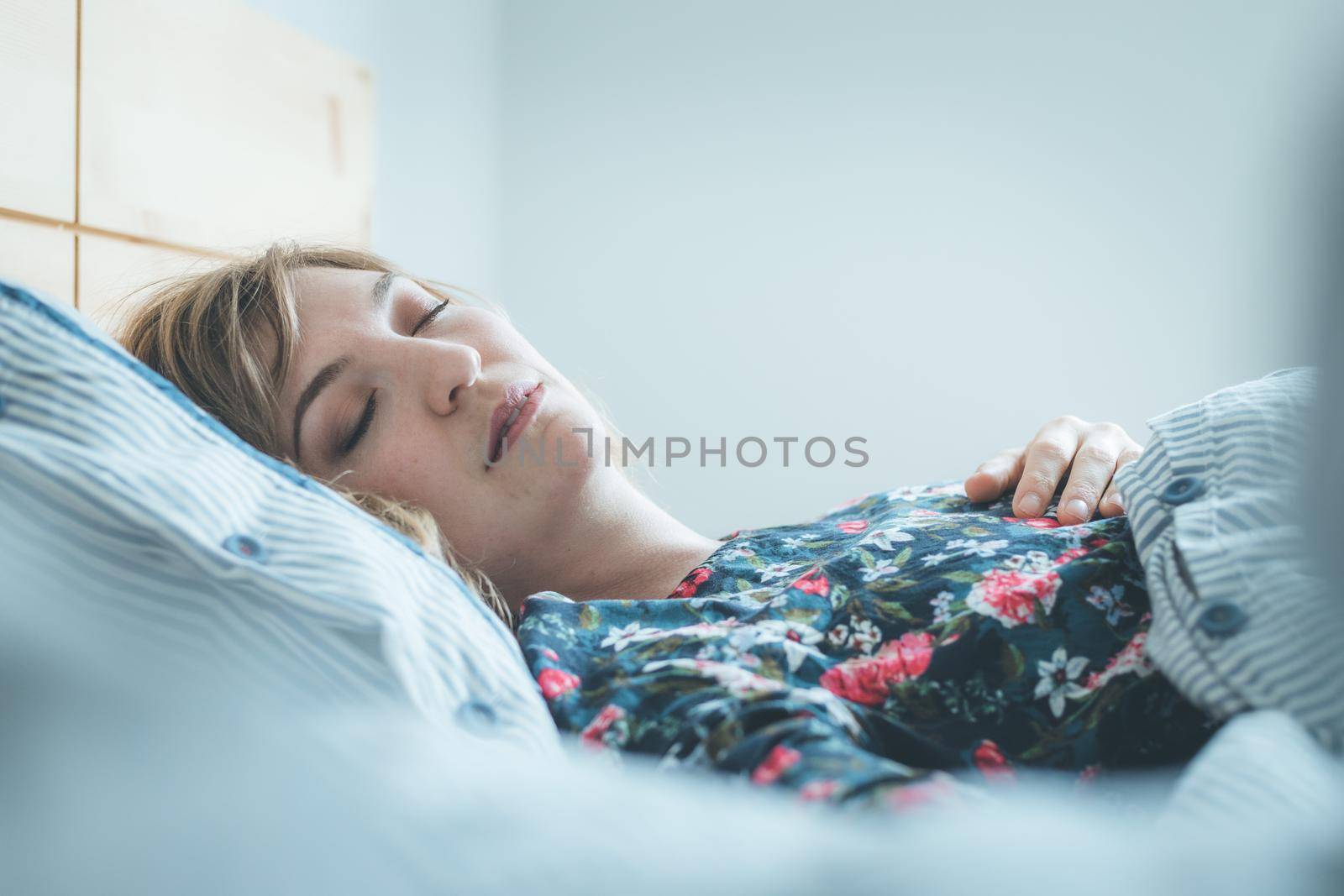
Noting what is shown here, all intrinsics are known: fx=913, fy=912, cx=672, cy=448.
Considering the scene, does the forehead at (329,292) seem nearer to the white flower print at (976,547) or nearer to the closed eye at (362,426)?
the closed eye at (362,426)

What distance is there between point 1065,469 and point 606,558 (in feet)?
1.51

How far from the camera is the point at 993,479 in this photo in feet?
2.92

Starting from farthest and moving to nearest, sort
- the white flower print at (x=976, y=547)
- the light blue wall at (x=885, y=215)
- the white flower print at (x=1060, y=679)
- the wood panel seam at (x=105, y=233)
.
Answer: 1. the light blue wall at (x=885, y=215)
2. the wood panel seam at (x=105, y=233)
3. the white flower print at (x=976, y=547)
4. the white flower print at (x=1060, y=679)

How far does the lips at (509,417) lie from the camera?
86 centimetres

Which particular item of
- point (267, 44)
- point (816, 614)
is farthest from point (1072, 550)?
point (267, 44)

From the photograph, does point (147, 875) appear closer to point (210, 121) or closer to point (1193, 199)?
point (210, 121)

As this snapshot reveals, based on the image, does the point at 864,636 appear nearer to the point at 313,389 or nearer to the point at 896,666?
the point at 896,666

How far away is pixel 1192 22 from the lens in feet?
7.00

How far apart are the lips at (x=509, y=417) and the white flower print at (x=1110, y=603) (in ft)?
1.68

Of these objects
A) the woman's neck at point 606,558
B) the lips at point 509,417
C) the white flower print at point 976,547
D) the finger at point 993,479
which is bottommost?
the woman's neck at point 606,558

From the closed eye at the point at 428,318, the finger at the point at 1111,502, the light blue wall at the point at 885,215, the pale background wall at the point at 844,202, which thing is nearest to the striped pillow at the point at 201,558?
the closed eye at the point at 428,318

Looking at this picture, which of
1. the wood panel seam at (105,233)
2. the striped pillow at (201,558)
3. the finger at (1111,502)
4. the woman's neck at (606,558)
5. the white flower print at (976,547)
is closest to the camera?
the striped pillow at (201,558)

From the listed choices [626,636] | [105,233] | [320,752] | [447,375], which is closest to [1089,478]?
[626,636]

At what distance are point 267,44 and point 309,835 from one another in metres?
1.70
